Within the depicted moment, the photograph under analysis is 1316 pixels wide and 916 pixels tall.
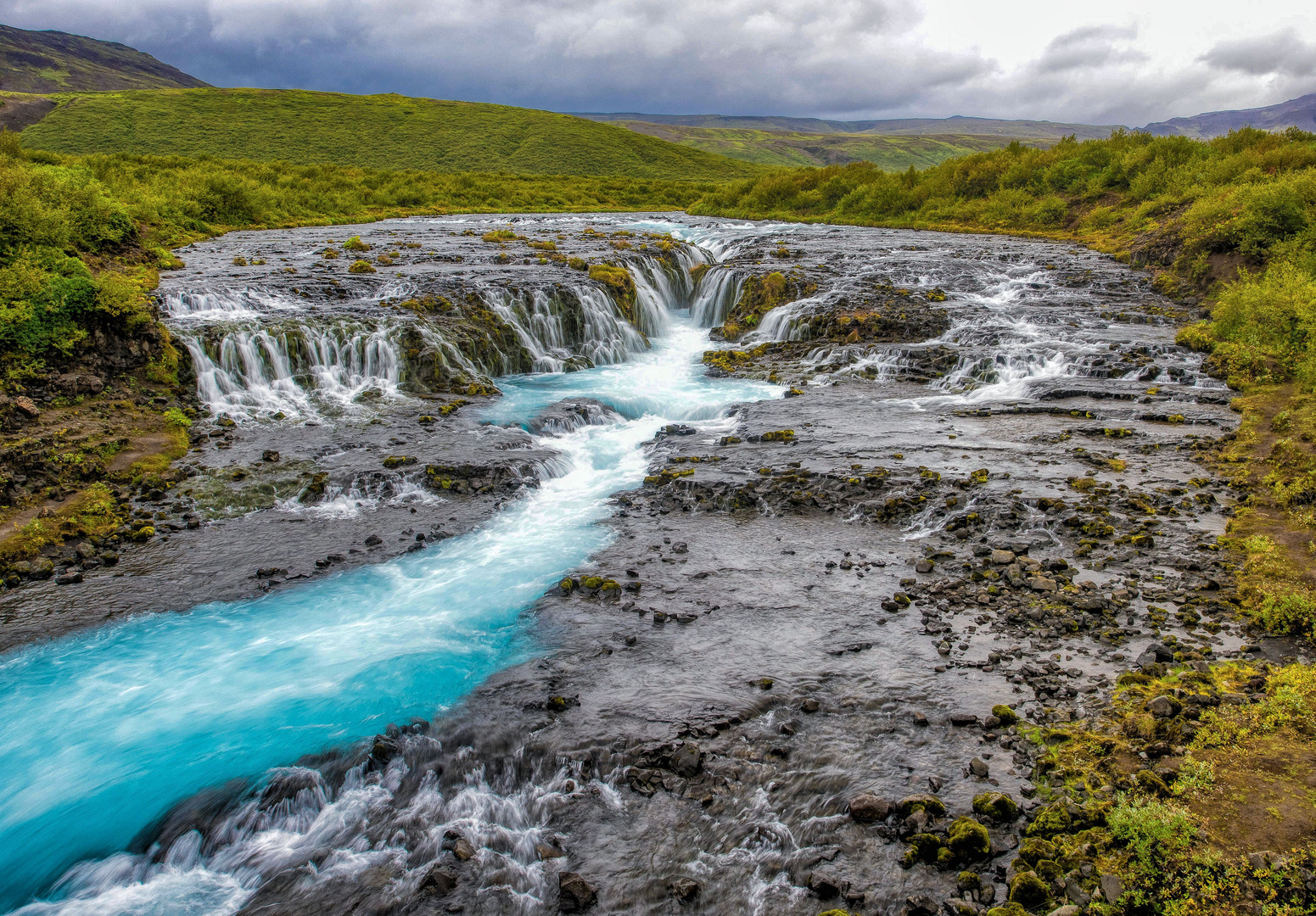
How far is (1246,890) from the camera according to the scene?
5.09m

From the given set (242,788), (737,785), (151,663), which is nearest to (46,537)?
(151,663)

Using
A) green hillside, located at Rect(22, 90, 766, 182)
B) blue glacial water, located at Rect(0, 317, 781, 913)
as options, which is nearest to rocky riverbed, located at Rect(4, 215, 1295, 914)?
blue glacial water, located at Rect(0, 317, 781, 913)

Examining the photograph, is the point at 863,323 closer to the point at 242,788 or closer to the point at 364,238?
the point at 242,788

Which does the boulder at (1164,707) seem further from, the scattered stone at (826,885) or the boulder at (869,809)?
the scattered stone at (826,885)

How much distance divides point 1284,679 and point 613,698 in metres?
7.57

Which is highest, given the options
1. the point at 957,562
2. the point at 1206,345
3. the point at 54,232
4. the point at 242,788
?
the point at 54,232

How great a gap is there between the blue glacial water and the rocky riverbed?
42cm

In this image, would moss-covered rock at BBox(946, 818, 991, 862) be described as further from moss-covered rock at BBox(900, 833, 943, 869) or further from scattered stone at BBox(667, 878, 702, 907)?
scattered stone at BBox(667, 878, 702, 907)

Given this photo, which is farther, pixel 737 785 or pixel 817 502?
pixel 817 502

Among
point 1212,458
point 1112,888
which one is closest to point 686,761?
point 1112,888

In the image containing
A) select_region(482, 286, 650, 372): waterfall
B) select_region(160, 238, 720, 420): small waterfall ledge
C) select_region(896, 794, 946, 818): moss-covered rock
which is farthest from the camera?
select_region(482, 286, 650, 372): waterfall

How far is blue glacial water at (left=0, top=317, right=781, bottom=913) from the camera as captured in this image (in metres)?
7.63

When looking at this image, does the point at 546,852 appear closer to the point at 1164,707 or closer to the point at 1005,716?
the point at 1005,716

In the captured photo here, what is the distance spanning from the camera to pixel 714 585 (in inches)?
456
